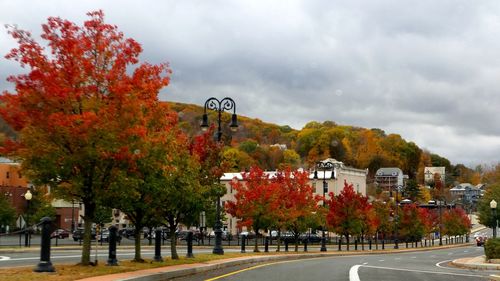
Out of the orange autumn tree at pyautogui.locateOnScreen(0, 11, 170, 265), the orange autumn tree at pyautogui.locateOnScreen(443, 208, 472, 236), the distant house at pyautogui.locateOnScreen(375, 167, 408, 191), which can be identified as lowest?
the orange autumn tree at pyautogui.locateOnScreen(443, 208, 472, 236)

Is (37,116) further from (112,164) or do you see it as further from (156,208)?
(156,208)

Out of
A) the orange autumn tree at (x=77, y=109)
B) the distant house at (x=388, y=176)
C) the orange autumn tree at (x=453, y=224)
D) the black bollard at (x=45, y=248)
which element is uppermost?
the distant house at (x=388, y=176)

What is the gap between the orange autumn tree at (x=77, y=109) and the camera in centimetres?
1762

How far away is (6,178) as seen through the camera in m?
98.2

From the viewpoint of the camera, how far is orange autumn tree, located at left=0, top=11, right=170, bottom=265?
694 inches

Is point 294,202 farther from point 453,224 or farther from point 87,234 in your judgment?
point 453,224

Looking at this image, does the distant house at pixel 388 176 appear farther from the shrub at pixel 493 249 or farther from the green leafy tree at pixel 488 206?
the shrub at pixel 493 249

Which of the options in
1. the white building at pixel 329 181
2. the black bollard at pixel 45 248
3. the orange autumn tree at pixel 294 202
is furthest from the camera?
the white building at pixel 329 181

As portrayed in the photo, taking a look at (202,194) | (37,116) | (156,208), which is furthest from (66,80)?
(202,194)

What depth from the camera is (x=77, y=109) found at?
18.4 metres

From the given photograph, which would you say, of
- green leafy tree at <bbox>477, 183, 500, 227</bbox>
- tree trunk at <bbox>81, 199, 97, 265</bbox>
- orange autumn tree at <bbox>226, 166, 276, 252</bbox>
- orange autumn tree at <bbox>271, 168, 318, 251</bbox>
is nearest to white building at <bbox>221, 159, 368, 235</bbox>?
green leafy tree at <bbox>477, 183, 500, 227</bbox>

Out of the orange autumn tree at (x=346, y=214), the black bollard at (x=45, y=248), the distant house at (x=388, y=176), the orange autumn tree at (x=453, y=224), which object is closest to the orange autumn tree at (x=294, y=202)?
the orange autumn tree at (x=346, y=214)

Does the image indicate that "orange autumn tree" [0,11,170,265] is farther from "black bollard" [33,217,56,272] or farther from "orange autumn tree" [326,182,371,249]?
"orange autumn tree" [326,182,371,249]

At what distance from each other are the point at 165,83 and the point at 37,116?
4226 millimetres
